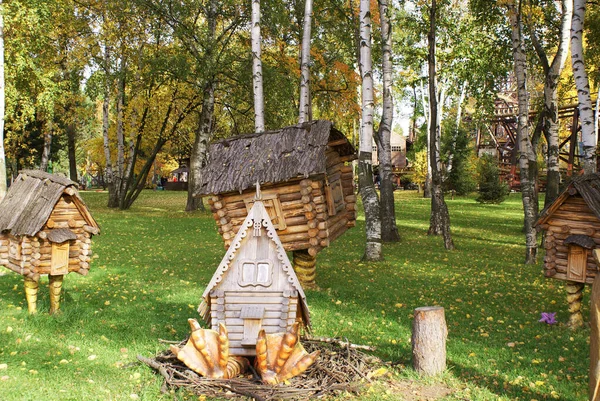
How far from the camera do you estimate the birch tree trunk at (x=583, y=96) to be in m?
12.9

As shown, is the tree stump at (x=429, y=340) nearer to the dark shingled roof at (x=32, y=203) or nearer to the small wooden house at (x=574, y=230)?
the small wooden house at (x=574, y=230)

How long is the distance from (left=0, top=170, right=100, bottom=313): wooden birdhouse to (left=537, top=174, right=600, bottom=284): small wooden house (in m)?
7.97

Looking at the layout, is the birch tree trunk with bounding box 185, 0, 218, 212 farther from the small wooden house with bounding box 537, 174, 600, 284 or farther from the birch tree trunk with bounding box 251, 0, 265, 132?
the small wooden house with bounding box 537, 174, 600, 284

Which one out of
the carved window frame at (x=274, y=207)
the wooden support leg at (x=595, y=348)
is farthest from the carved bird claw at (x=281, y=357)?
the carved window frame at (x=274, y=207)

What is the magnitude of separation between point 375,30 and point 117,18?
1338cm

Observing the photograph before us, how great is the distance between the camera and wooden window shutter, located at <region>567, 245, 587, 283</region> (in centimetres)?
922

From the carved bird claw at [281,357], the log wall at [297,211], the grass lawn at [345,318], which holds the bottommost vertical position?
the grass lawn at [345,318]

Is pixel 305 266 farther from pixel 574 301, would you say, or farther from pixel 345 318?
pixel 574 301

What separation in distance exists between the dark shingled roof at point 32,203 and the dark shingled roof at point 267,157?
2917mm

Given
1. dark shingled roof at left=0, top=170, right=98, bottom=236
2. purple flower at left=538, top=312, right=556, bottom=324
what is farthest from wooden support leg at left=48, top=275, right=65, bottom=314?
purple flower at left=538, top=312, right=556, bottom=324

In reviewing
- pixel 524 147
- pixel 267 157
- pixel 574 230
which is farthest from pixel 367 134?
pixel 574 230

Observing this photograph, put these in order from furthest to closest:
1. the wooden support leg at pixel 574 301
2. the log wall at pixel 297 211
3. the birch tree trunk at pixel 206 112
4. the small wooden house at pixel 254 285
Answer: the birch tree trunk at pixel 206 112
the log wall at pixel 297 211
the wooden support leg at pixel 574 301
the small wooden house at pixel 254 285

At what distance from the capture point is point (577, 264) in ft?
30.4

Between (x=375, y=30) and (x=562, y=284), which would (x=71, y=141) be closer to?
(x=375, y=30)
